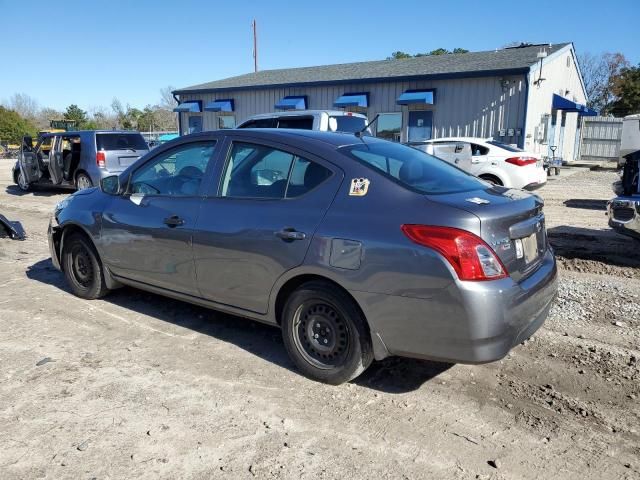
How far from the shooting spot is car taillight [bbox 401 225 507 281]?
114 inches

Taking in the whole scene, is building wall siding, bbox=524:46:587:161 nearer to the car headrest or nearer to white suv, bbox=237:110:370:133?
white suv, bbox=237:110:370:133

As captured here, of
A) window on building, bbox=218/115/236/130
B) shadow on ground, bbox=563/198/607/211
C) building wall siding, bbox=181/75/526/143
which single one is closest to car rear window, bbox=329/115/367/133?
shadow on ground, bbox=563/198/607/211

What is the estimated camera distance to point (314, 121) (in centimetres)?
995

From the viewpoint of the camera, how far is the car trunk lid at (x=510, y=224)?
302cm

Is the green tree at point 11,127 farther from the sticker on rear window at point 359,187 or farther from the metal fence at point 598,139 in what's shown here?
the sticker on rear window at point 359,187

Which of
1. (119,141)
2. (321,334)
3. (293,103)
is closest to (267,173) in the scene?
(321,334)

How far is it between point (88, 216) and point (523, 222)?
3786 millimetres

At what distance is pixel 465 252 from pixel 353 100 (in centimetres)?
1785

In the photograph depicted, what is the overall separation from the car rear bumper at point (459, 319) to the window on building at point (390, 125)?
17411mm

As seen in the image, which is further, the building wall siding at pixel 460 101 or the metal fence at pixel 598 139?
the metal fence at pixel 598 139

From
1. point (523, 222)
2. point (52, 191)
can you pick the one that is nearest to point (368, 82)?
point (52, 191)

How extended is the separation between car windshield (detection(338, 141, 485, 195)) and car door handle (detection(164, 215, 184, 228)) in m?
1.42

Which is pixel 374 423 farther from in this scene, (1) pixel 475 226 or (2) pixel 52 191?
(2) pixel 52 191

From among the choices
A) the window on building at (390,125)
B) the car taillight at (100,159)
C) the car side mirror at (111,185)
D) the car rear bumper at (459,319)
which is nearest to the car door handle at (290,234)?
the car rear bumper at (459,319)
